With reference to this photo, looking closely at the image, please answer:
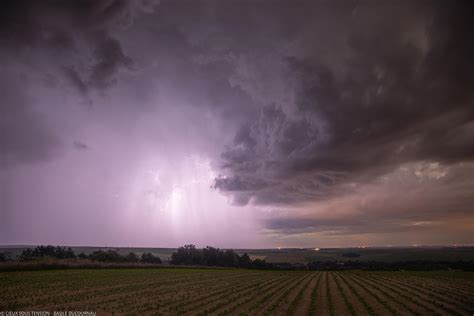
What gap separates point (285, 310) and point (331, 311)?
12.0ft

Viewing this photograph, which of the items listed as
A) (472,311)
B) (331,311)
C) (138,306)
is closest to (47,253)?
(138,306)

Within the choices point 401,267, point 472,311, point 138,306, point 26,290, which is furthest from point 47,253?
point 401,267

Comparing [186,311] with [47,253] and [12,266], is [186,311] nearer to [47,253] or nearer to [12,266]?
[12,266]

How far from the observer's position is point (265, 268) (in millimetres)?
128375

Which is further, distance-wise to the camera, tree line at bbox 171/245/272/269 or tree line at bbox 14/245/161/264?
tree line at bbox 171/245/272/269

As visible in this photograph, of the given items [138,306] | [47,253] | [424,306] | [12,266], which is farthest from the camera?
[47,253]

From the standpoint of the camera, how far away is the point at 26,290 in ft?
95.7

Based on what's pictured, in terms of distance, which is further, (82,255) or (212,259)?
(212,259)

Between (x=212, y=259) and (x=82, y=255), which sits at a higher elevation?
(x=82, y=255)

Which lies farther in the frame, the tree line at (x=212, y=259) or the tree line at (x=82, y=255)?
the tree line at (x=212, y=259)

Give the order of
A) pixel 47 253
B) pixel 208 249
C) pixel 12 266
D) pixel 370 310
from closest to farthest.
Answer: pixel 370 310
pixel 12 266
pixel 47 253
pixel 208 249

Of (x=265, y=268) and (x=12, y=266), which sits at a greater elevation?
(x=12, y=266)

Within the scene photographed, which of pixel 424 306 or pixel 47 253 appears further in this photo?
pixel 47 253

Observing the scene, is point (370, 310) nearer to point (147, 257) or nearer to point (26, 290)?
point (26, 290)
